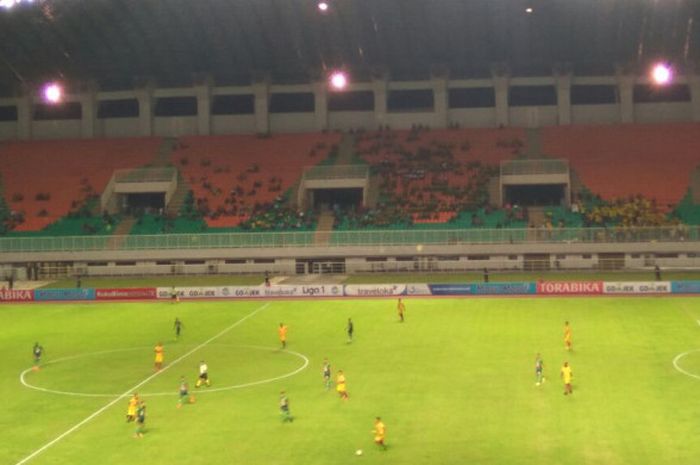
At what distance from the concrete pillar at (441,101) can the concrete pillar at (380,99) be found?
16.7 ft

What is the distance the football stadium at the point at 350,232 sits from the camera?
32156mm

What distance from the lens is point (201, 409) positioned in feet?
112

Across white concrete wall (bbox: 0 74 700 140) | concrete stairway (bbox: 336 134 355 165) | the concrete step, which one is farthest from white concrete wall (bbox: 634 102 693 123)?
concrete stairway (bbox: 336 134 355 165)

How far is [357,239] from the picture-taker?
75062 mm

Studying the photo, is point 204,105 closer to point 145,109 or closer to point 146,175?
point 145,109

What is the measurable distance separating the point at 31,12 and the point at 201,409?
56.1m

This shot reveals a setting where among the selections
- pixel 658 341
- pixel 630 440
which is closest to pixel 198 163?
pixel 658 341

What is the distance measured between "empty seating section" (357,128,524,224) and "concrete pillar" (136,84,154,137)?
23.5 metres

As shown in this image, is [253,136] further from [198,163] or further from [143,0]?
[143,0]

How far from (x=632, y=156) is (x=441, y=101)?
20407 mm

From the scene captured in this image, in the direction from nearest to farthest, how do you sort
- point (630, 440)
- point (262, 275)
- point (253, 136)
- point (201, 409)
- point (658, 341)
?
point (630, 440) → point (201, 409) → point (658, 341) → point (262, 275) → point (253, 136)

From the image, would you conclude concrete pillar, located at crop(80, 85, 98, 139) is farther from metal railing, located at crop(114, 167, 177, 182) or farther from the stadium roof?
metal railing, located at crop(114, 167, 177, 182)

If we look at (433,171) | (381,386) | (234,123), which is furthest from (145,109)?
(381,386)

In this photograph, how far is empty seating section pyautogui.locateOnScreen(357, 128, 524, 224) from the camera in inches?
3182
